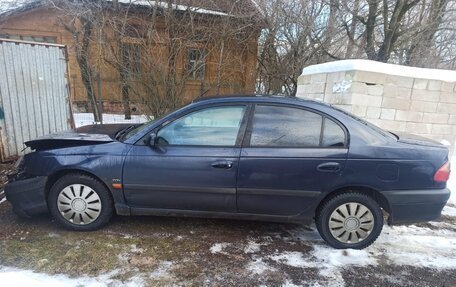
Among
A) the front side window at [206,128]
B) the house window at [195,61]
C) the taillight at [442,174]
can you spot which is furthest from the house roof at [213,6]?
the taillight at [442,174]

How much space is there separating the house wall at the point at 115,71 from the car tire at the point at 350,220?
6684 millimetres

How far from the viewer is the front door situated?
299 centimetres

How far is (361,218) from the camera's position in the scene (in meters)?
3.03

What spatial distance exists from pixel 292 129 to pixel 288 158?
311 millimetres

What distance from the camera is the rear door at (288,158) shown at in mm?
2922

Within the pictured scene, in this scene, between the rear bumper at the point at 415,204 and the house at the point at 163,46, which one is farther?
the house at the point at 163,46

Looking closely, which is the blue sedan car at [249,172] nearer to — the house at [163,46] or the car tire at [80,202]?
the car tire at [80,202]

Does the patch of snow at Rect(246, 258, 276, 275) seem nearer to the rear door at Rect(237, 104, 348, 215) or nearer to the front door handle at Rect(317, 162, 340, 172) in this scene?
the rear door at Rect(237, 104, 348, 215)

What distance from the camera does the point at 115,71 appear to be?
9078mm

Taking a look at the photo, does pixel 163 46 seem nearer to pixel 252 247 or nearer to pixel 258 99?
pixel 258 99

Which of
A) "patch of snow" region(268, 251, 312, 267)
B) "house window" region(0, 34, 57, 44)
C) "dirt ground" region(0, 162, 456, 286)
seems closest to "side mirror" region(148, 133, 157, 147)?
"dirt ground" region(0, 162, 456, 286)

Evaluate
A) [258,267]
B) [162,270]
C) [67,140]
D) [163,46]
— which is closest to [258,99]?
[258,267]

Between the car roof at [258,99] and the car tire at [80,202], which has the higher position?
the car roof at [258,99]

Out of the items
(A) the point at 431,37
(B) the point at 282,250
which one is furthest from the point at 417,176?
(A) the point at 431,37
